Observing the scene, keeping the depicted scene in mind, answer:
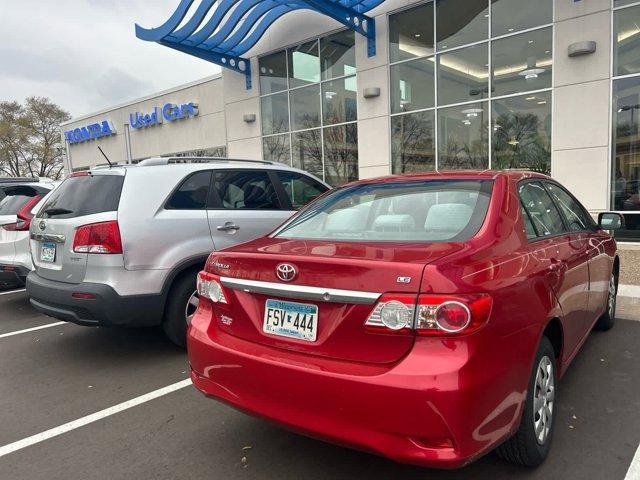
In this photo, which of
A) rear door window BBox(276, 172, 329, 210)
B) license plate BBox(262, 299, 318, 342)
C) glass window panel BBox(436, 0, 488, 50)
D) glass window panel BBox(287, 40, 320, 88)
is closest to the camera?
license plate BBox(262, 299, 318, 342)

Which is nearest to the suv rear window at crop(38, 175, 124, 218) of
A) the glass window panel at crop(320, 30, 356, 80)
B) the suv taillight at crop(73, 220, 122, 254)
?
the suv taillight at crop(73, 220, 122, 254)

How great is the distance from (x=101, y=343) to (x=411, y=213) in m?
3.67

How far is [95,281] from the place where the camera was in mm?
4129

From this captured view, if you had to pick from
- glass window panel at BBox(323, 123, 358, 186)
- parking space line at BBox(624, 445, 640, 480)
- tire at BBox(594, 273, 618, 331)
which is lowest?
parking space line at BBox(624, 445, 640, 480)

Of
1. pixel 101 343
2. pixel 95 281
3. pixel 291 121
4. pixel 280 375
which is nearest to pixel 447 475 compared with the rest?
pixel 280 375

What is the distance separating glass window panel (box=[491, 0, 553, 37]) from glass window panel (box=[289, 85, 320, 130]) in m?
4.96

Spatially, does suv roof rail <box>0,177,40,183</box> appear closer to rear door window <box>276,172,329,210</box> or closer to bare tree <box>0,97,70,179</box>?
rear door window <box>276,172,329,210</box>

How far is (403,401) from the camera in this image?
2031 mm

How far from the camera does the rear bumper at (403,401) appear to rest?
2010mm

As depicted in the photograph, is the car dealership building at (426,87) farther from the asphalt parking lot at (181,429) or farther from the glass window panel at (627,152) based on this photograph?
the asphalt parking lot at (181,429)

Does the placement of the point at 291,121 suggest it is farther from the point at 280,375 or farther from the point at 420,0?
the point at 280,375

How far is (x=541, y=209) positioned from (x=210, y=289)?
2.16 m

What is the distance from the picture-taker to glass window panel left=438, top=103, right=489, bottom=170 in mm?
10727

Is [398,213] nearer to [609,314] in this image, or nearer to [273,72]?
[609,314]
